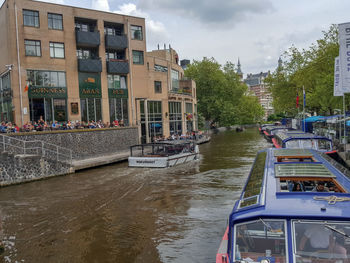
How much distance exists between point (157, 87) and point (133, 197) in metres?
27.2

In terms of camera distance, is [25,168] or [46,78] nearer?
[25,168]

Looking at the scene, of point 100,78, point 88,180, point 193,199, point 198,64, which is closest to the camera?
point 193,199

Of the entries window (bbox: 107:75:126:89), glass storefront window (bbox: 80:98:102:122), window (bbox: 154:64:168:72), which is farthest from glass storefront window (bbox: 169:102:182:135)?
glass storefront window (bbox: 80:98:102:122)

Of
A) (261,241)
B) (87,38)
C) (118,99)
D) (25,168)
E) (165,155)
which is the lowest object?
(165,155)

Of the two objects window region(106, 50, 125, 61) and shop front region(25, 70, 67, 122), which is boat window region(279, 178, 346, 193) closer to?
shop front region(25, 70, 67, 122)

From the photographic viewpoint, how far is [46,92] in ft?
97.1

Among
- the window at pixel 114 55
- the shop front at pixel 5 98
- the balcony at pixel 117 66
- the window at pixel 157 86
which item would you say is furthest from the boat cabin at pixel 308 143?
the shop front at pixel 5 98

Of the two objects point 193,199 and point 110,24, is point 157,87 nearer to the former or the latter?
point 110,24

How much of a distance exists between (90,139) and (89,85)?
6881mm

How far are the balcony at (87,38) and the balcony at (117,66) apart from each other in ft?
7.52

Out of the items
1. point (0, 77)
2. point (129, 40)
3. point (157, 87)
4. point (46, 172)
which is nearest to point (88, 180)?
point (46, 172)

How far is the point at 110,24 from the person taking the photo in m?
35.8

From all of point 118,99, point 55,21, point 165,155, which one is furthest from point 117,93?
Result: point 165,155

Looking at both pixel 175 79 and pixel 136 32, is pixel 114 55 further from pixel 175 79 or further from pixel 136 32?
pixel 175 79
